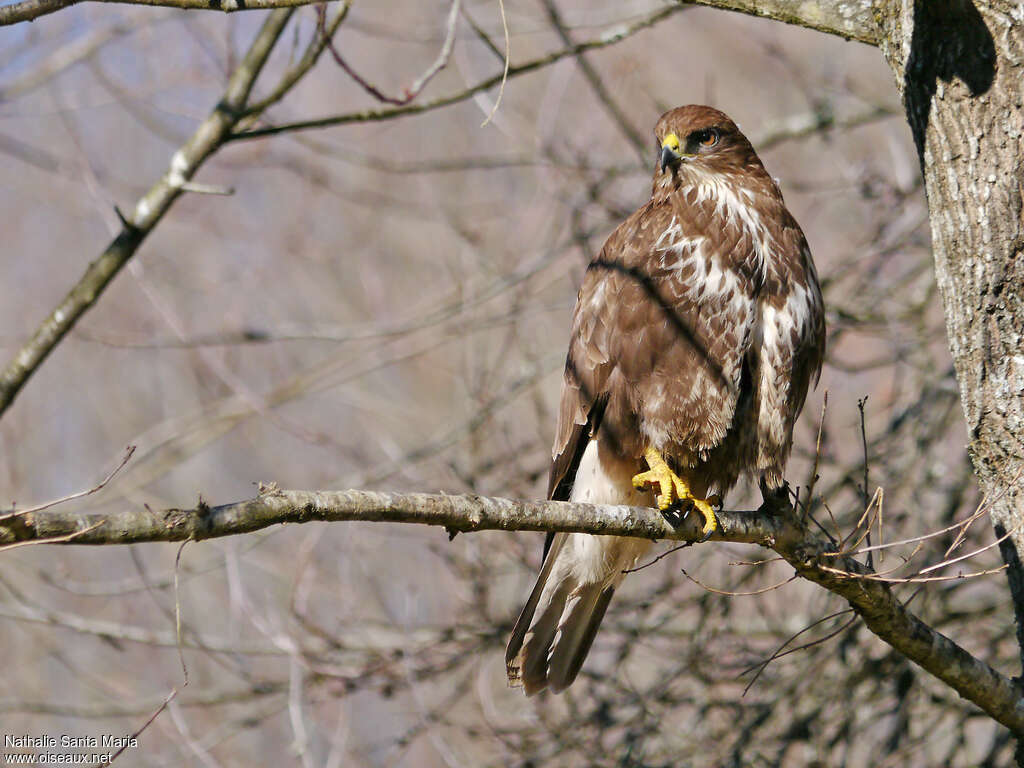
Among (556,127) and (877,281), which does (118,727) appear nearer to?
(556,127)

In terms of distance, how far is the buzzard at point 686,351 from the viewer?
144 inches

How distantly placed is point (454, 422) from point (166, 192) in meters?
2.19

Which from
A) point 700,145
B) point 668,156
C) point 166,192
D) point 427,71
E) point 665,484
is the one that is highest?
point 427,71

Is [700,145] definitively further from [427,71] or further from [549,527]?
[549,527]

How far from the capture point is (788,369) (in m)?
3.68

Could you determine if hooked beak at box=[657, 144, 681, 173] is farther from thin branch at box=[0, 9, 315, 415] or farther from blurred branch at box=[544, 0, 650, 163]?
thin branch at box=[0, 9, 315, 415]

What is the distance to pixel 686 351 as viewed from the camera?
366cm

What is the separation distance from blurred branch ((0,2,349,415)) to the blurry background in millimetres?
466

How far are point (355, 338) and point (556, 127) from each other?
1.84m

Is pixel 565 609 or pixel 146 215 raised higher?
Answer: pixel 146 215

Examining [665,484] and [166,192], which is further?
[166,192]

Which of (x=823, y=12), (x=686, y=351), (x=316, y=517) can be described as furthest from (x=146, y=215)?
(x=823, y=12)

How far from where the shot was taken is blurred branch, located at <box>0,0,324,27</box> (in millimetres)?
2674

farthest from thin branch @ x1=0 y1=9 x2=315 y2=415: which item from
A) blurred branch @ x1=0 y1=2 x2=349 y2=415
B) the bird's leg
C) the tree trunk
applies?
the tree trunk
